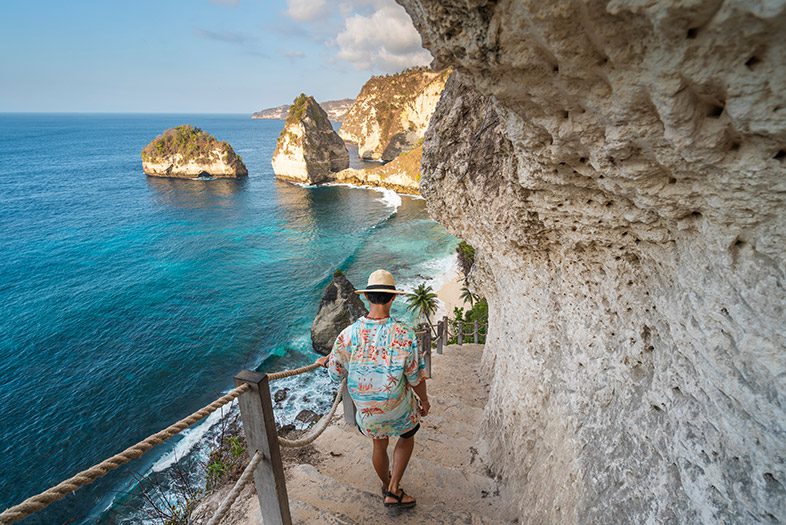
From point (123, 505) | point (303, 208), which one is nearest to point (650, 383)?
point (123, 505)

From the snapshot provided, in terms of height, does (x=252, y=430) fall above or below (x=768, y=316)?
below

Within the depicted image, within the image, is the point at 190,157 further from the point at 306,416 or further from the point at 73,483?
the point at 73,483

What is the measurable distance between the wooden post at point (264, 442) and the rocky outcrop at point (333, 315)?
61.7 feet

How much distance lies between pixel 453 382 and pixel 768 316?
267 inches

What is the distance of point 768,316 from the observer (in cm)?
229

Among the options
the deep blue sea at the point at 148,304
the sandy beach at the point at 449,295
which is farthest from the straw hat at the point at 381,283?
the sandy beach at the point at 449,295

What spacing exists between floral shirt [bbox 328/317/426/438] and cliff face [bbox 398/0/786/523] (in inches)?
71.8

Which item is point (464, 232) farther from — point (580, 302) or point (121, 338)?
point (121, 338)

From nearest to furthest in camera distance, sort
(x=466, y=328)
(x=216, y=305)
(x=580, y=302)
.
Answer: (x=580, y=302) < (x=466, y=328) < (x=216, y=305)

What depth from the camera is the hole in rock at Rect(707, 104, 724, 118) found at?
2.29 meters

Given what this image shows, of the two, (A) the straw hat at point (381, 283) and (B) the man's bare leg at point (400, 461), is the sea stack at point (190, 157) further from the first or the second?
(B) the man's bare leg at point (400, 461)

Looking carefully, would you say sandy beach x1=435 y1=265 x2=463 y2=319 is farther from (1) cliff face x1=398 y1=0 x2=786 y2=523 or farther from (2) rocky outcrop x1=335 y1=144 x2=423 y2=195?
(2) rocky outcrop x1=335 y1=144 x2=423 y2=195

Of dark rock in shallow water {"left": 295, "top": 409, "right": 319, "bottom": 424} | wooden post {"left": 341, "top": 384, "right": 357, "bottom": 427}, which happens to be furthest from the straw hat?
dark rock in shallow water {"left": 295, "top": 409, "right": 319, "bottom": 424}

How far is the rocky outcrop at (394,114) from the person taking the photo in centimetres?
9471
